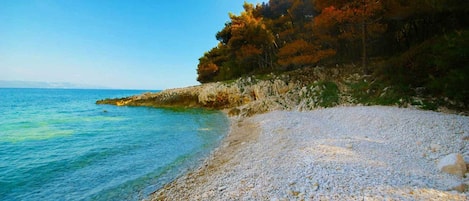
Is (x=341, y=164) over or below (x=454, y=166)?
below

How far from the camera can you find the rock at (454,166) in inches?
172

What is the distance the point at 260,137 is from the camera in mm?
9703

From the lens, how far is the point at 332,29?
19656 mm

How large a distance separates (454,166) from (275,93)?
15524 mm

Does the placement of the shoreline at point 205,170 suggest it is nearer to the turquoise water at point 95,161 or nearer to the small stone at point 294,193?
the turquoise water at point 95,161

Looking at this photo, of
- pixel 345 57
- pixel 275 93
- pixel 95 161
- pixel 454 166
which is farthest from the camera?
pixel 345 57

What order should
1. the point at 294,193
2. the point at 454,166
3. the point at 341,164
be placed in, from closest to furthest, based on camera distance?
the point at 294,193
the point at 454,166
the point at 341,164

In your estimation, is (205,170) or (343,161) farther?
(205,170)

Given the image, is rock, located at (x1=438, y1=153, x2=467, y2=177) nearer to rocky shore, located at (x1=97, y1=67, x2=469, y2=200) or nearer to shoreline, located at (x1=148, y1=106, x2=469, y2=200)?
rocky shore, located at (x1=97, y1=67, x2=469, y2=200)

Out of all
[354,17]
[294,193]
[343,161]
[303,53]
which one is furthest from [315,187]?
[303,53]

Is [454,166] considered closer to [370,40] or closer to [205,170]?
[205,170]

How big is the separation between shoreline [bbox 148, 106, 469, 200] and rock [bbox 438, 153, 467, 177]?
163mm

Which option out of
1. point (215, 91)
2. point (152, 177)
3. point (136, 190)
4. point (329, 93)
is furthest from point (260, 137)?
point (215, 91)

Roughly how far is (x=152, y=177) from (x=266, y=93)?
48.4ft
